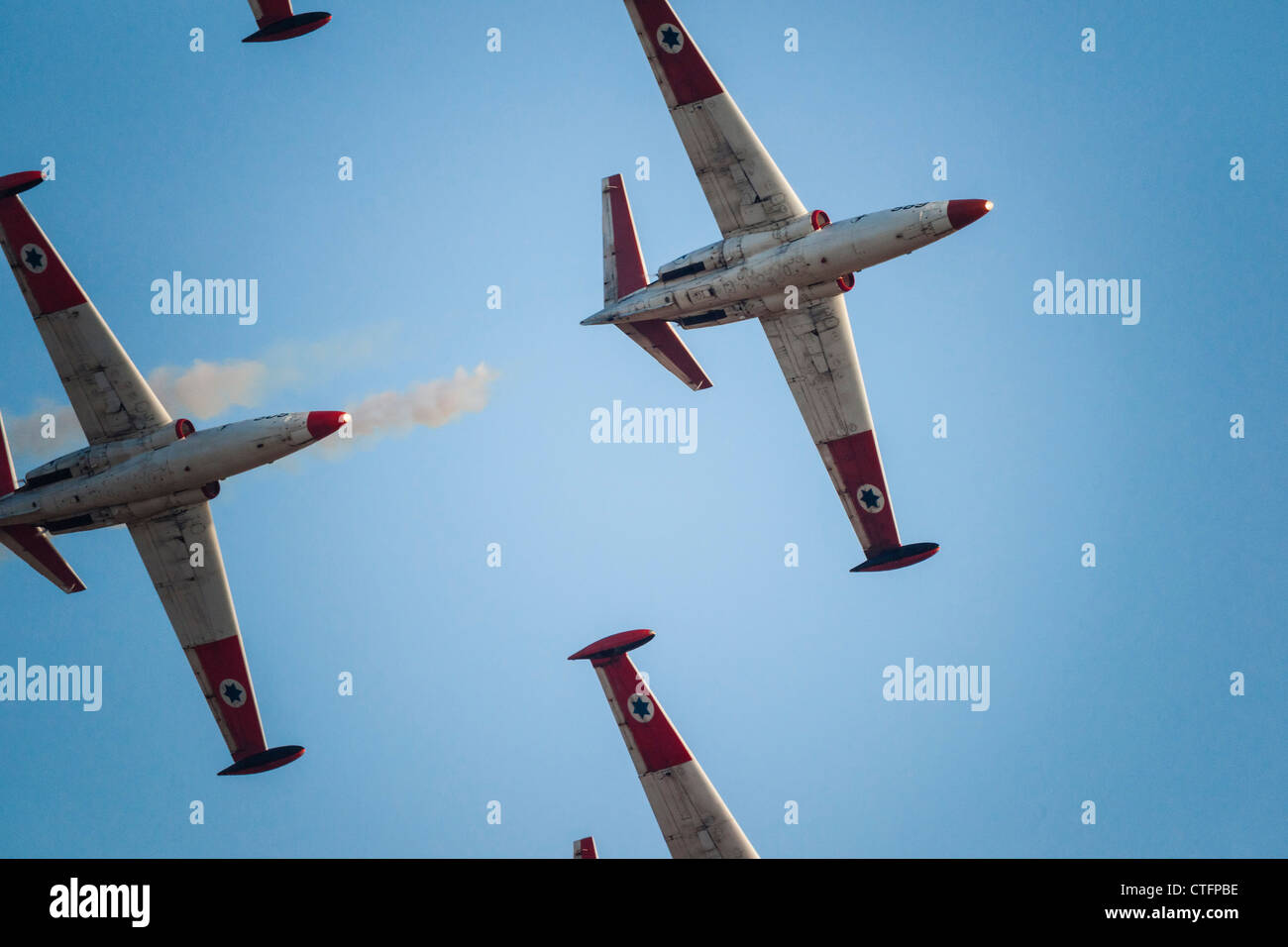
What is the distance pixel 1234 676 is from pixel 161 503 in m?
41.4

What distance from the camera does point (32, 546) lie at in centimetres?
4606

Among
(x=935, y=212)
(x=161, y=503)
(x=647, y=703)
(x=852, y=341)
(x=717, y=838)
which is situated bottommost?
(x=717, y=838)

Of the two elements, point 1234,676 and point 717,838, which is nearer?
point 717,838

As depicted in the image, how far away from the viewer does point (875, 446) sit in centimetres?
4844

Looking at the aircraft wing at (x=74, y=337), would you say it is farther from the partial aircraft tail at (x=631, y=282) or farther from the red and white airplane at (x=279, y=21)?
the partial aircraft tail at (x=631, y=282)

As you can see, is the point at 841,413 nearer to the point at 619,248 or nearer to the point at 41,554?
the point at 619,248

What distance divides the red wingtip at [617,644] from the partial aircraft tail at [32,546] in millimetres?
19852

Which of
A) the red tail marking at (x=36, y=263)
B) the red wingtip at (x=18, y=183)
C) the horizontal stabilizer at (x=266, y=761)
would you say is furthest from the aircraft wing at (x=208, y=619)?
the red wingtip at (x=18, y=183)

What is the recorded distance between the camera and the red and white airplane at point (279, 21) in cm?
4656

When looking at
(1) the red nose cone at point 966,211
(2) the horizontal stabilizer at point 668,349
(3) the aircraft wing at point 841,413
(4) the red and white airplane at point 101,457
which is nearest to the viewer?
(1) the red nose cone at point 966,211

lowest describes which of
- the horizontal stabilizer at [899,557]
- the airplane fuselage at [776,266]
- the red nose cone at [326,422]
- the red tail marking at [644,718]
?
the red tail marking at [644,718]

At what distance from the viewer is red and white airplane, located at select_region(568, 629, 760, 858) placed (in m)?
37.8
